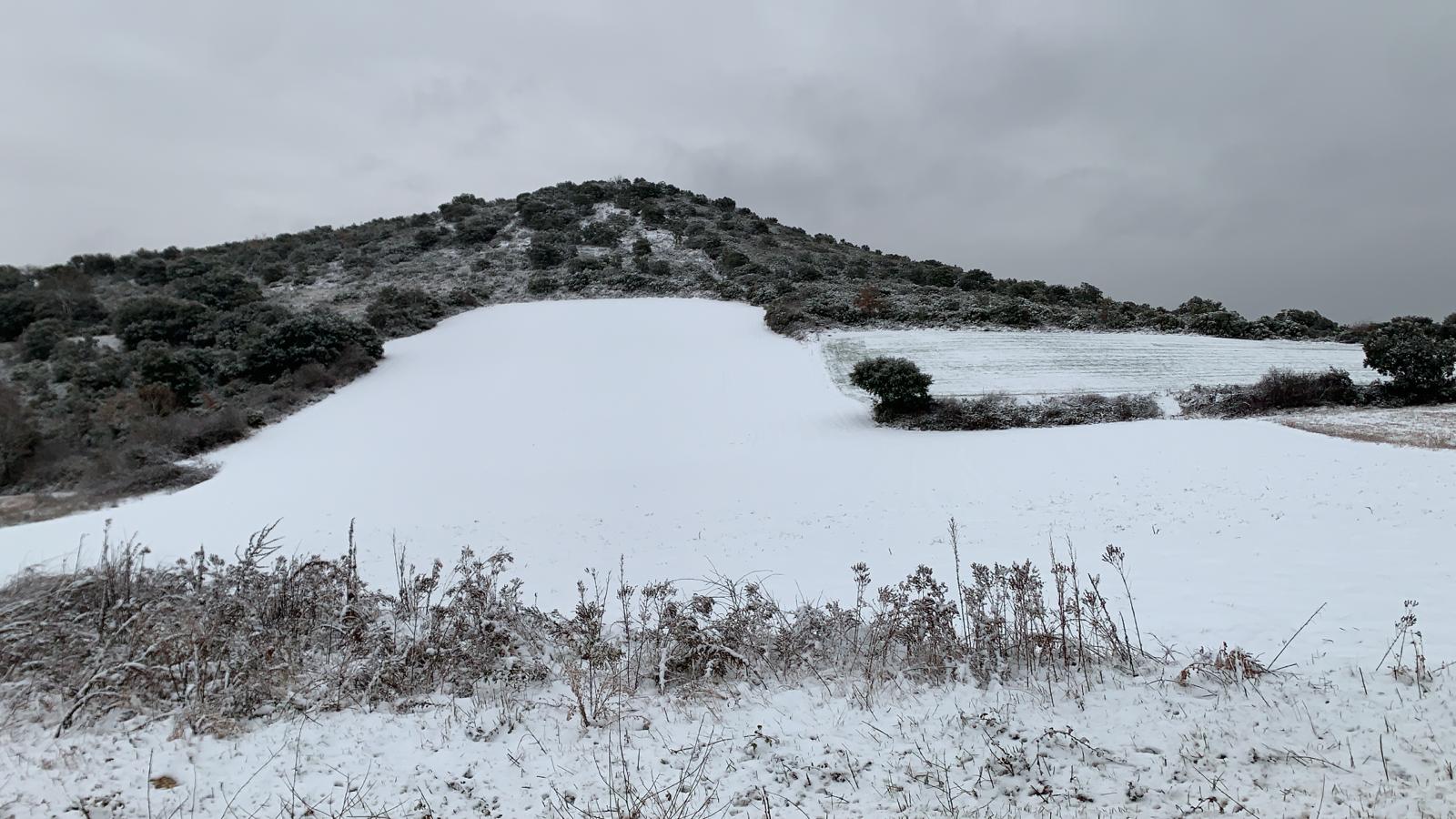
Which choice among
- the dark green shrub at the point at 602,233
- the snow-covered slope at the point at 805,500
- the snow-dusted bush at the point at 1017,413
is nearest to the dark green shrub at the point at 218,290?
the snow-covered slope at the point at 805,500

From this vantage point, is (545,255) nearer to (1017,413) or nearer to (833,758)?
(1017,413)

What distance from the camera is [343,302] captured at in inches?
1284

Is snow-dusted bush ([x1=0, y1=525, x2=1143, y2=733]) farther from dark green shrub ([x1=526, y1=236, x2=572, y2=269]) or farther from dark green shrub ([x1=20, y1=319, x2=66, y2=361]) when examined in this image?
dark green shrub ([x1=526, y1=236, x2=572, y2=269])

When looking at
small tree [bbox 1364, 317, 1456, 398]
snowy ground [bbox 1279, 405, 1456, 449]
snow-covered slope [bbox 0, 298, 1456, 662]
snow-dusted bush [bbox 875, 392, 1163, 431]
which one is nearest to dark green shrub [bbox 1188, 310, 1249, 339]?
small tree [bbox 1364, 317, 1456, 398]

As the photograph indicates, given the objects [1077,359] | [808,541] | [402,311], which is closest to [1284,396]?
[1077,359]

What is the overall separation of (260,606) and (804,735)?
4.74m

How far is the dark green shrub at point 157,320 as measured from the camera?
24.9 metres

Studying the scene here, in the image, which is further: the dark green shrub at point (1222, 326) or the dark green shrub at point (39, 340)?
the dark green shrub at point (1222, 326)

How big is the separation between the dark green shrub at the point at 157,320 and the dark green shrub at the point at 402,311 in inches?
241

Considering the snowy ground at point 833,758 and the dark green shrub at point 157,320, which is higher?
the dark green shrub at point 157,320

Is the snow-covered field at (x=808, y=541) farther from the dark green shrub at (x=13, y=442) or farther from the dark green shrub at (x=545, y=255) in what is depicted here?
the dark green shrub at (x=545, y=255)

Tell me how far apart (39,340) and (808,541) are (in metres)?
30.2

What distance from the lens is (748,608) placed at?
562cm

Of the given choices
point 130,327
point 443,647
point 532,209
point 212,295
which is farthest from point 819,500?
point 532,209
